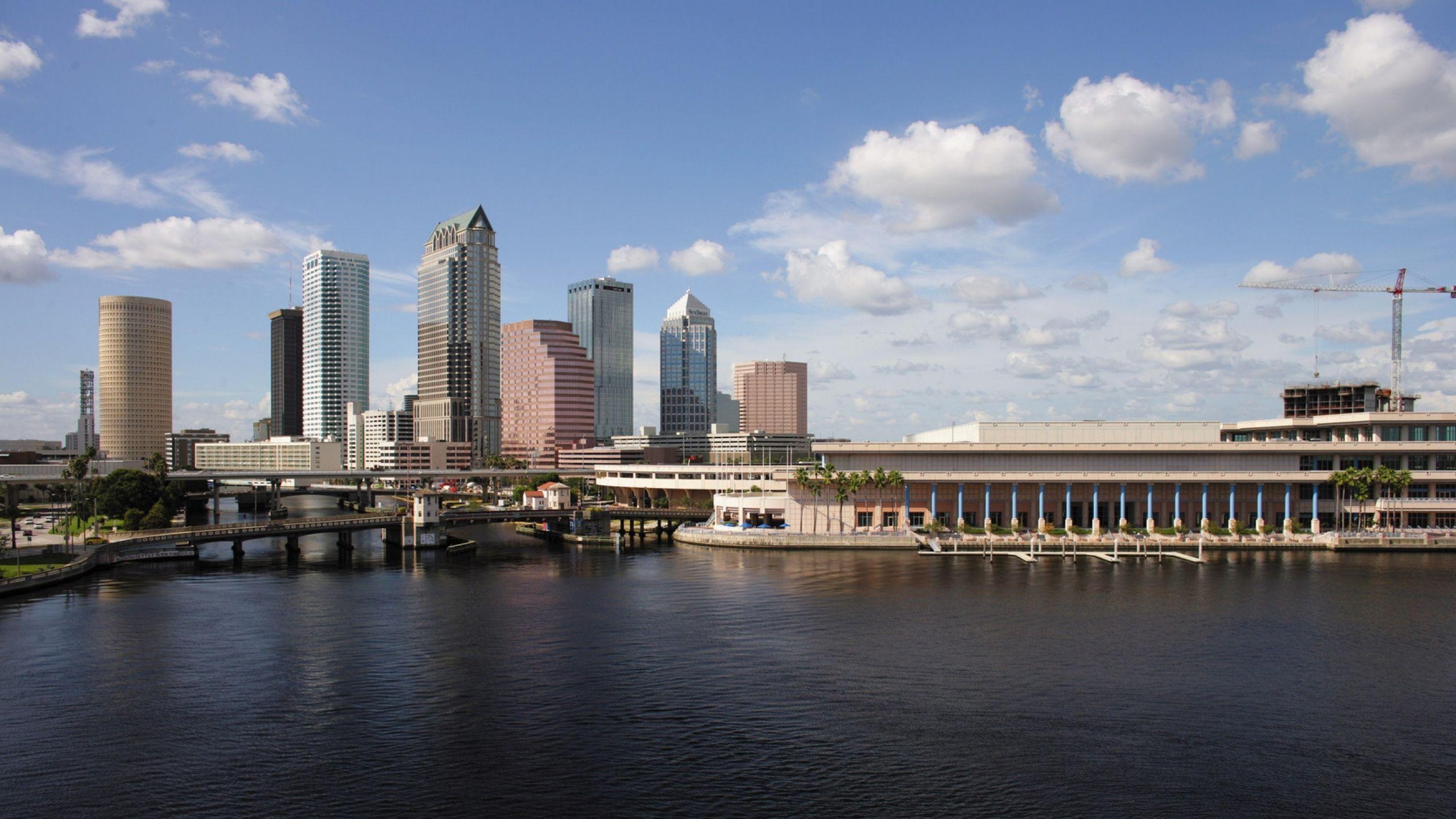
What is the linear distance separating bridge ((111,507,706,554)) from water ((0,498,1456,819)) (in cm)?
3289

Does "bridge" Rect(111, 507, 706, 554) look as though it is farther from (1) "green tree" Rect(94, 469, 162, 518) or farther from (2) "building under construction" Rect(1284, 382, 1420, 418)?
(2) "building under construction" Rect(1284, 382, 1420, 418)

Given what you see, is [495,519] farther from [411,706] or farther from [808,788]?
[808,788]

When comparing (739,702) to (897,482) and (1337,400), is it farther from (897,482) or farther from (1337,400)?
(1337,400)

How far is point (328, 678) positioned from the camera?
52.0m

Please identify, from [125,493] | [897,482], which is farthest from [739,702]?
[125,493]

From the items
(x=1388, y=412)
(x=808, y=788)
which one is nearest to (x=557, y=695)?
(x=808, y=788)

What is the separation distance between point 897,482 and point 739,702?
2946 inches

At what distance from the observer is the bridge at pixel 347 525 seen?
112 meters

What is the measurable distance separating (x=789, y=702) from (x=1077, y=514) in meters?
87.0

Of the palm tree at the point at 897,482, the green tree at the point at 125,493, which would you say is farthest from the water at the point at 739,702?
the green tree at the point at 125,493

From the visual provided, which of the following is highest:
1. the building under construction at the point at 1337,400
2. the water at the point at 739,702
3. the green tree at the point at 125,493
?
the building under construction at the point at 1337,400

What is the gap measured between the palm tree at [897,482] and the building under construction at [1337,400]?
239ft

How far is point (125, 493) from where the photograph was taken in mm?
147125

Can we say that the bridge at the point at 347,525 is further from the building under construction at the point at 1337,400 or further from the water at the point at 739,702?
the building under construction at the point at 1337,400
